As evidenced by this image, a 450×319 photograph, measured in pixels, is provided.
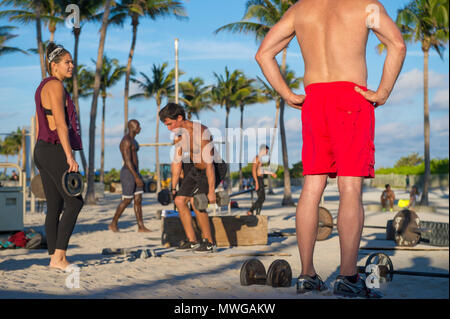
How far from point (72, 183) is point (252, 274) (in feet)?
5.62

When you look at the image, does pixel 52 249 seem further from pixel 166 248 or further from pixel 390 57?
pixel 390 57

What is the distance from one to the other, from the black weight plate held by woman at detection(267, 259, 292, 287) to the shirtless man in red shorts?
1.39 ft

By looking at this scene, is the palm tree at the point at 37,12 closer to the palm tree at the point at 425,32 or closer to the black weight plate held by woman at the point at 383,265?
the palm tree at the point at 425,32

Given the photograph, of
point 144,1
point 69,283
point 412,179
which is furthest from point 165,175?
point 69,283

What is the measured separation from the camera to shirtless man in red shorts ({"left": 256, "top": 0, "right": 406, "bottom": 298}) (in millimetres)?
3172

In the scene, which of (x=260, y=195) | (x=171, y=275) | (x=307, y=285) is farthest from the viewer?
(x=260, y=195)

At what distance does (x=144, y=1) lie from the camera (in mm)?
33281

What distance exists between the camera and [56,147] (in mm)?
4508

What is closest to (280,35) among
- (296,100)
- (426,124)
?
(296,100)

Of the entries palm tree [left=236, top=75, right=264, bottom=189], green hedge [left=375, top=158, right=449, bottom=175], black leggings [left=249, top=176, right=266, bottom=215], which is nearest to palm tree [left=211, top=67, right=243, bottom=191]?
palm tree [left=236, top=75, right=264, bottom=189]

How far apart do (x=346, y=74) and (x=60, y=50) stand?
105 inches

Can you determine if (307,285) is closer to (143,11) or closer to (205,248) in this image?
(205,248)

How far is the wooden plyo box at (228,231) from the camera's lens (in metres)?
7.46
